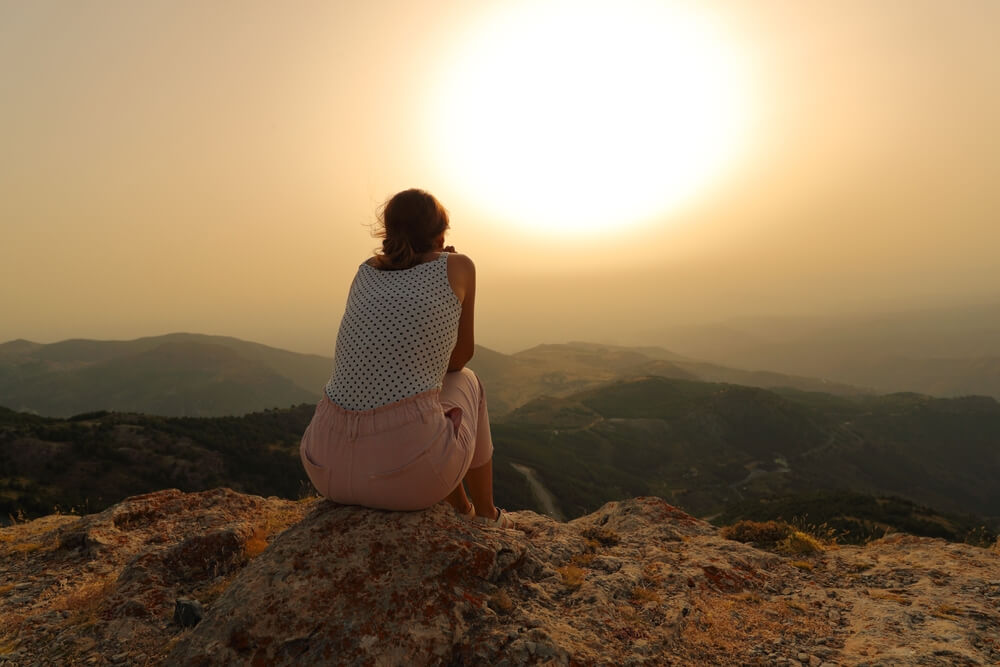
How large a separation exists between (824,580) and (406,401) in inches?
267

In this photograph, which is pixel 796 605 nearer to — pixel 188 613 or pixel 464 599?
pixel 464 599

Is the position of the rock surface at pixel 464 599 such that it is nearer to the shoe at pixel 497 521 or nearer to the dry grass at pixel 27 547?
the dry grass at pixel 27 547

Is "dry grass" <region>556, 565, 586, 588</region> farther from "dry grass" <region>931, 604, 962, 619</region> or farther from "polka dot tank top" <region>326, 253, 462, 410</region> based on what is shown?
"dry grass" <region>931, 604, 962, 619</region>

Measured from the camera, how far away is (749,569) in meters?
6.55

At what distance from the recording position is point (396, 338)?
379 centimetres

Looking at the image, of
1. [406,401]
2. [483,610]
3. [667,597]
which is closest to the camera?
[406,401]

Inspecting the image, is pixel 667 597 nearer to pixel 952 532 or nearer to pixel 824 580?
pixel 824 580

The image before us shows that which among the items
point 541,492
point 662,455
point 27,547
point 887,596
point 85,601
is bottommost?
point 662,455

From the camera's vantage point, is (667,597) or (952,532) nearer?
(667,597)

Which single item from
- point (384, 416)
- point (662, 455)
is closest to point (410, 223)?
point (384, 416)

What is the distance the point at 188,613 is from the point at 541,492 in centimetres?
7130

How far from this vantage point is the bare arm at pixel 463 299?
417 cm

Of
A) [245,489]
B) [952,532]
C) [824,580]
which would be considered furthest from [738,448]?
[824,580]

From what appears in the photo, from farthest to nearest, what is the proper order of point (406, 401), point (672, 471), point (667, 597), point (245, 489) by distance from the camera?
point (672, 471) < point (245, 489) < point (667, 597) < point (406, 401)
